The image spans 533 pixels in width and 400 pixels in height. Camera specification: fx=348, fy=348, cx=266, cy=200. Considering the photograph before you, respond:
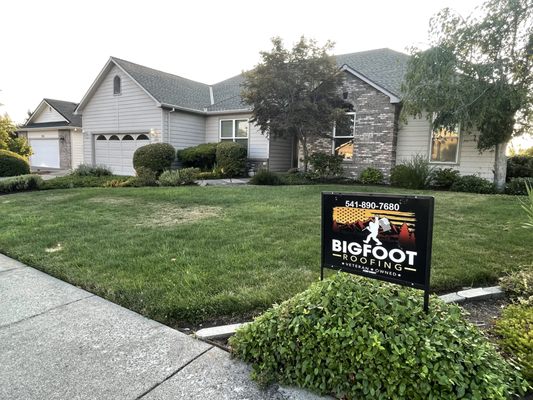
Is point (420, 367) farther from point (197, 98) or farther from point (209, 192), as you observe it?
point (197, 98)

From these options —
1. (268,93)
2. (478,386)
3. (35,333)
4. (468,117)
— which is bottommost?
(35,333)

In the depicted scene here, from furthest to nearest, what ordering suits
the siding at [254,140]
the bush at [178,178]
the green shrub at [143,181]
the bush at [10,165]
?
1. the siding at [254,140]
2. the bush at [10,165]
3. the green shrub at [143,181]
4. the bush at [178,178]

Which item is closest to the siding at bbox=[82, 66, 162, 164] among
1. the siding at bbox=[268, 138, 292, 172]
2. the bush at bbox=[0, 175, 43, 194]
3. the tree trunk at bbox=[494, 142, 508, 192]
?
the siding at bbox=[268, 138, 292, 172]

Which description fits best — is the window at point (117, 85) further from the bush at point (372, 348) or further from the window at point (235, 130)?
the bush at point (372, 348)

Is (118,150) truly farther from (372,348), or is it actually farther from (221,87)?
(372,348)

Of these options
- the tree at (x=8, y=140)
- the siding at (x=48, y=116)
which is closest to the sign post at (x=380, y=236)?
the tree at (x=8, y=140)

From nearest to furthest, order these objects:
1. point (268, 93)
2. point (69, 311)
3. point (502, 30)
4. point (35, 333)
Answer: point (35, 333) < point (69, 311) < point (502, 30) < point (268, 93)

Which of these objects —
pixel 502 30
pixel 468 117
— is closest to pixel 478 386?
pixel 468 117

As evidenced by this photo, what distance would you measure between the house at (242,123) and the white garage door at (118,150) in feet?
0.18

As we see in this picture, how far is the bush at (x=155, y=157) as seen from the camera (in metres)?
15.5

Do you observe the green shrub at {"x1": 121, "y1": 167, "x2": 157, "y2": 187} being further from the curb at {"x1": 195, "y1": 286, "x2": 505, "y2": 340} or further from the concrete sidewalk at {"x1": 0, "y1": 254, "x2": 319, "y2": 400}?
the curb at {"x1": 195, "y1": 286, "x2": 505, "y2": 340}

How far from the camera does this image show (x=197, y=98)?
760 inches

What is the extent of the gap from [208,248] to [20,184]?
35.9ft

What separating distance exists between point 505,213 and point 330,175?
7554 millimetres
